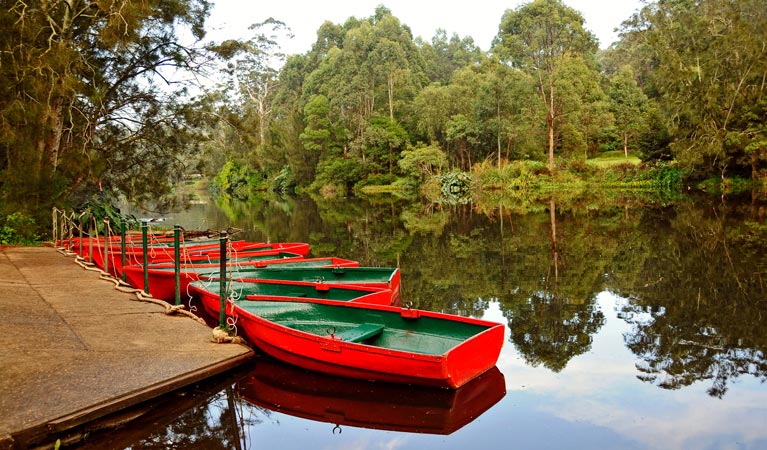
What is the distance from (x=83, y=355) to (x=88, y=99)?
13.2 m

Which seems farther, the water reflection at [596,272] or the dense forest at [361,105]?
the dense forest at [361,105]

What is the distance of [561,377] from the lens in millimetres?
6785

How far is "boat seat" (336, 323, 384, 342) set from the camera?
21.6ft

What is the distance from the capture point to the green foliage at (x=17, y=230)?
14.0 metres

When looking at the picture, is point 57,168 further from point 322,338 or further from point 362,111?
point 362,111

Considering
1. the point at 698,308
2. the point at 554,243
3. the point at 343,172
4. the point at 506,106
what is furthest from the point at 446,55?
the point at 698,308

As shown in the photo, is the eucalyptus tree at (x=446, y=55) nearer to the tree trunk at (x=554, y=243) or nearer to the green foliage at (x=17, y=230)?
the tree trunk at (x=554, y=243)

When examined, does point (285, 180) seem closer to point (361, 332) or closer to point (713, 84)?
point (713, 84)

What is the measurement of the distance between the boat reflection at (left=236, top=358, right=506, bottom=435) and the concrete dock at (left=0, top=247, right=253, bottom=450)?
1.86 feet

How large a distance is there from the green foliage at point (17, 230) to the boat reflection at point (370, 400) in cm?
1049

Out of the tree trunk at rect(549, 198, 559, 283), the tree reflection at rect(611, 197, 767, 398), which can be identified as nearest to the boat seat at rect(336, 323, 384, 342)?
the tree reflection at rect(611, 197, 767, 398)

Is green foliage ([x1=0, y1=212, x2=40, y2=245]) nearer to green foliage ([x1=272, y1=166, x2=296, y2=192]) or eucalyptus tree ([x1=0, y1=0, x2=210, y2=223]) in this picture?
eucalyptus tree ([x1=0, y1=0, x2=210, y2=223])

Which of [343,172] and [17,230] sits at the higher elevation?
[343,172]

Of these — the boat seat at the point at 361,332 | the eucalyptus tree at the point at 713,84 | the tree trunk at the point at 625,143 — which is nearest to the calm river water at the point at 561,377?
the boat seat at the point at 361,332
